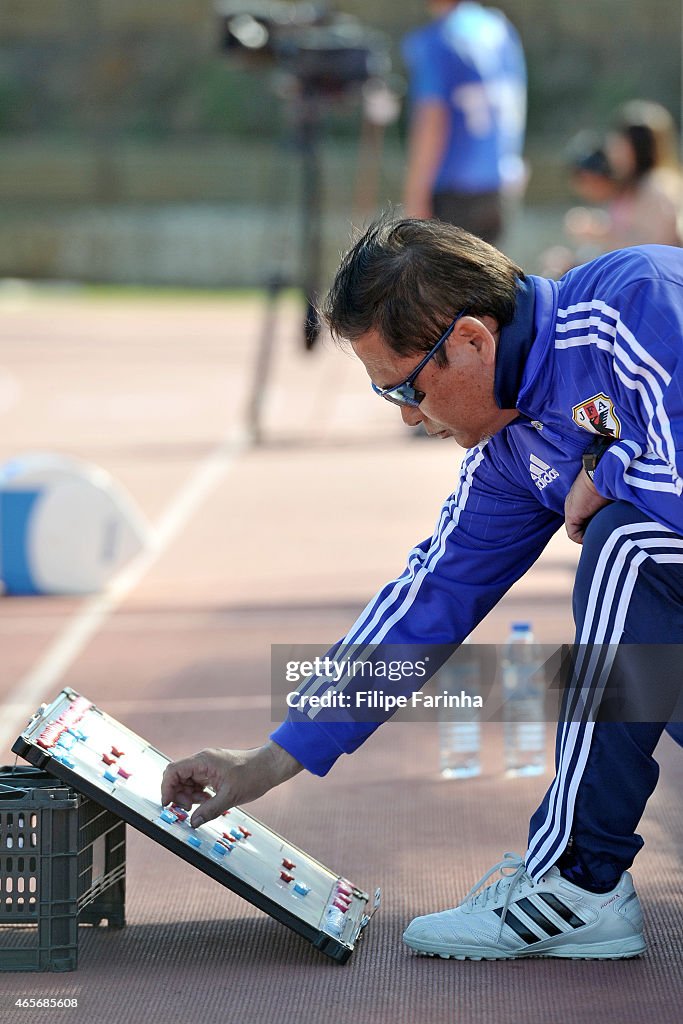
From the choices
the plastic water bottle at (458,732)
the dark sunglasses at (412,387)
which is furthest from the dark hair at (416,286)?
the plastic water bottle at (458,732)

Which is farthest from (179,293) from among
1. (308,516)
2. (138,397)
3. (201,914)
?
(201,914)

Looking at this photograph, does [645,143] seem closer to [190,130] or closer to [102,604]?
[102,604]

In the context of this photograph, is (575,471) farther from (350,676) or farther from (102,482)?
(102,482)

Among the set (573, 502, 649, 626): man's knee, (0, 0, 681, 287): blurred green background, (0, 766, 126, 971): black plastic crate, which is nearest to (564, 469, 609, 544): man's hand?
(573, 502, 649, 626): man's knee

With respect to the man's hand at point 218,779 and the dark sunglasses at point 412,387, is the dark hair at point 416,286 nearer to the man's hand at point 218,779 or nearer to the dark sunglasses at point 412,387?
the dark sunglasses at point 412,387

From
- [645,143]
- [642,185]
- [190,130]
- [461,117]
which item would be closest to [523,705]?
[642,185]

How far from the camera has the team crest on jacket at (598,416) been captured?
8.92 ft

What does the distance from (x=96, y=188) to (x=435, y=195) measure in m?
23.0

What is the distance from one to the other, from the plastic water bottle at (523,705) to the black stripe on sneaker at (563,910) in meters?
1.22

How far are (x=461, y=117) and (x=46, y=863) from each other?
22.4 ft

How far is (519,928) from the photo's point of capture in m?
2.84

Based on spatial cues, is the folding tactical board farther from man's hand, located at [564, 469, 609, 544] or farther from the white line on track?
the white line on track

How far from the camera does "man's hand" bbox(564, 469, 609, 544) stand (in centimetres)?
280

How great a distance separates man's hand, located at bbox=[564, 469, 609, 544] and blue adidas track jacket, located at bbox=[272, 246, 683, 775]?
0.13 feet
